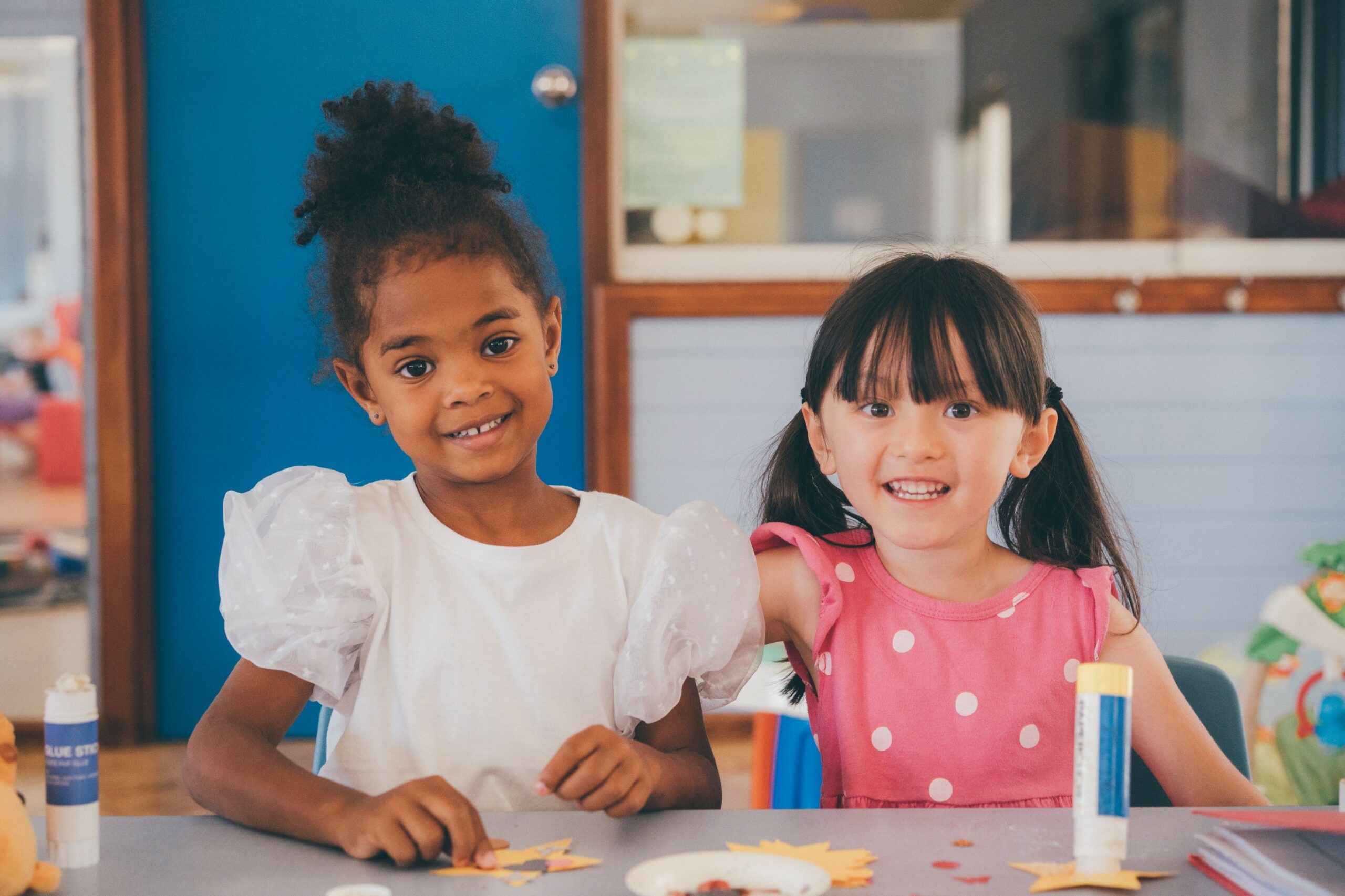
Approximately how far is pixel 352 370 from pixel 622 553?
0.95 feet

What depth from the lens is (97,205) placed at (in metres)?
2.66

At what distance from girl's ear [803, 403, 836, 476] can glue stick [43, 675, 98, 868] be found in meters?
0.66

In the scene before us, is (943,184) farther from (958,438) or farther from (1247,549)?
(958,438)

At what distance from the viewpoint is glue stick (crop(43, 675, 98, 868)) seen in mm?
690

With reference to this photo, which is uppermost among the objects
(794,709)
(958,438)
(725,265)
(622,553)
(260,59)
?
(260,59)

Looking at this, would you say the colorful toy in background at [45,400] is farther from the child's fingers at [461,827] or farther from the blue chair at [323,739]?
the child's fingers at [461,827]

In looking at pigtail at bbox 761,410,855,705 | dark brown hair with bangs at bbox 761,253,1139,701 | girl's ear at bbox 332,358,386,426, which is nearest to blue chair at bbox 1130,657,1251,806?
dark brown hair with bangs at bbox 761,253,1139,701

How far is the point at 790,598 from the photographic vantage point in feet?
3.78

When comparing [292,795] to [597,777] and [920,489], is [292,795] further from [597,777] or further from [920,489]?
[920,489]

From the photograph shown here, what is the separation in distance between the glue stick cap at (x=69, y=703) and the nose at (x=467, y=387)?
38 cm

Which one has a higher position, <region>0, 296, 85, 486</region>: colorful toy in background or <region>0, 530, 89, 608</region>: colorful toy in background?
<region>0, 296, 85, 486</region>: colorful toy in background

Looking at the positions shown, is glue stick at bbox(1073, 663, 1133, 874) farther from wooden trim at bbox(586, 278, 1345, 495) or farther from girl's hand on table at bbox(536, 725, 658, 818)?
wooden trim at bbox(586, 278, 1345, 495)

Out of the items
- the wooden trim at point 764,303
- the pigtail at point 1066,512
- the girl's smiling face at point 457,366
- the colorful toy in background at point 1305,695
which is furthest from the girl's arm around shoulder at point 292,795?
the wooden trim at point 764,303

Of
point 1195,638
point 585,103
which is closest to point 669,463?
point 585,103
